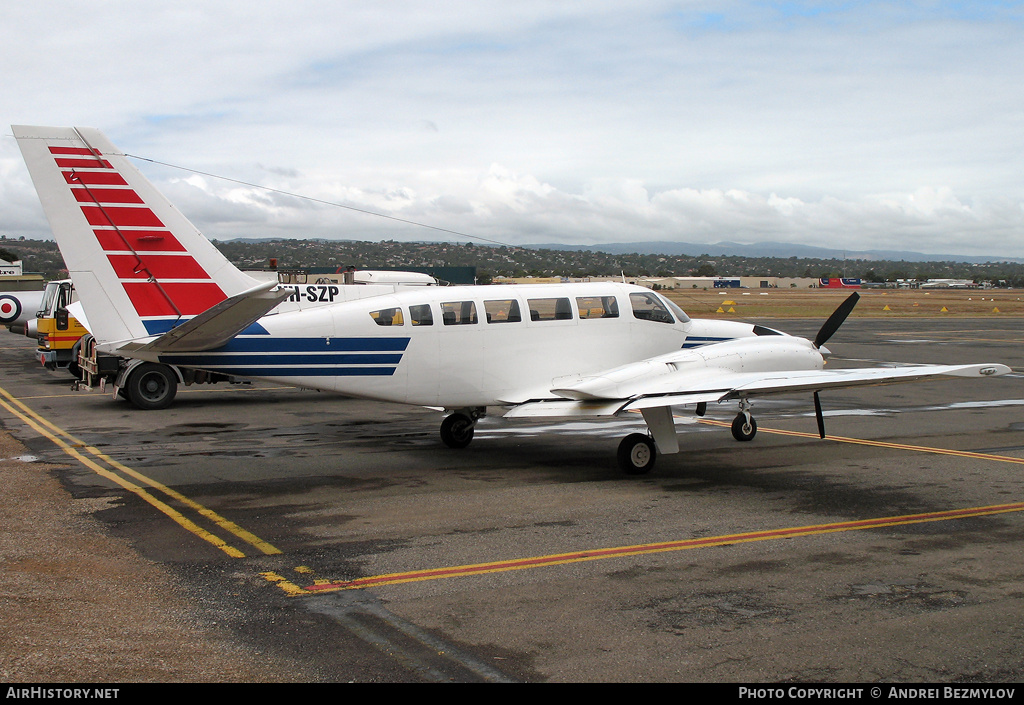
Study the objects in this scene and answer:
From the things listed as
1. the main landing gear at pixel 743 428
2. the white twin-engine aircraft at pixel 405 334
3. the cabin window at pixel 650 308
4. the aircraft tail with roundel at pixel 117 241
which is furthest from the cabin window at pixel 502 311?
the main landing gear at pixel 743 428

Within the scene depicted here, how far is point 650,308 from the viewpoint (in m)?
15.0

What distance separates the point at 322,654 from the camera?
624 centimetres

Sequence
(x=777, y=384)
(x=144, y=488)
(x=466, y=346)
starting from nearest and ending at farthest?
1. (x=144, y=488)
2. (x=777, y=384)
3. (x=466, y=346)

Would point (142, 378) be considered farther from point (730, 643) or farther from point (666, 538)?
point (730, 643)

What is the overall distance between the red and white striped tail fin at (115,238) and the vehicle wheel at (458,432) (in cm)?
447

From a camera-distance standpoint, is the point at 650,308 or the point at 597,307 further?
the point at 650,308

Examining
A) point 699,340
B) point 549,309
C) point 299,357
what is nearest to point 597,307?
point 549,309

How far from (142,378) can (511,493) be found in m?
12.4

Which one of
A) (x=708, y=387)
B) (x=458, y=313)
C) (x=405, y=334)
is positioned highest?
(x=458, y=313)

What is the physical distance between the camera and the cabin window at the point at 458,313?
13.5m

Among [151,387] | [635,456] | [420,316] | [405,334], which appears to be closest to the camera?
[635,456]

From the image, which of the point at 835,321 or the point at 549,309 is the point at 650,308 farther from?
the point at 835,321

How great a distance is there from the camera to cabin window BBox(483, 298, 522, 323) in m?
13.8

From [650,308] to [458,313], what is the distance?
141 inches
